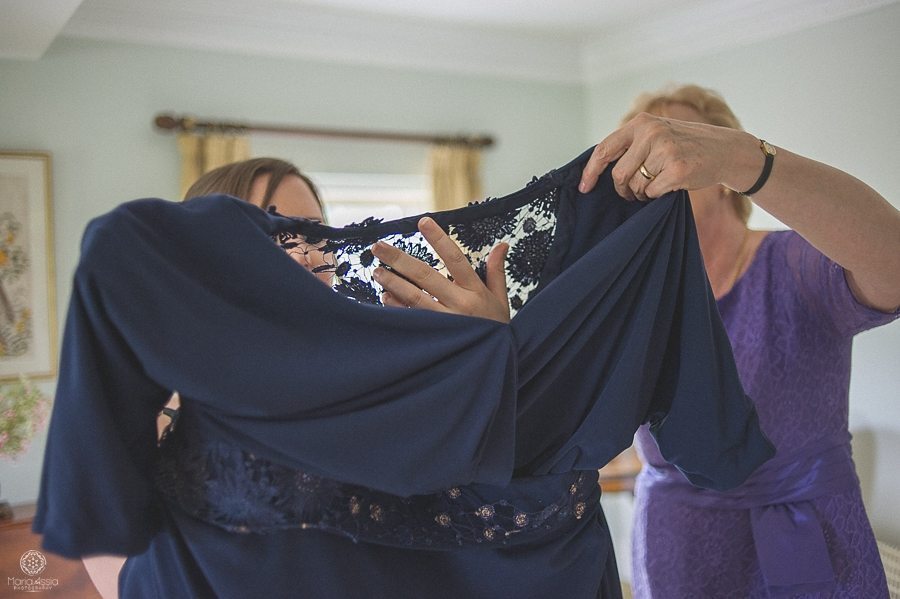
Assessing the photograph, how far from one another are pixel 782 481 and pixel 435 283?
91cm

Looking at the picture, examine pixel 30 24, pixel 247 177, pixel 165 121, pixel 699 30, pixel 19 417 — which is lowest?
pixel 19 417

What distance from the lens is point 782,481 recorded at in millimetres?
1590

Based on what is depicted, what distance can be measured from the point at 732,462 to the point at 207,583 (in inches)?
28.3

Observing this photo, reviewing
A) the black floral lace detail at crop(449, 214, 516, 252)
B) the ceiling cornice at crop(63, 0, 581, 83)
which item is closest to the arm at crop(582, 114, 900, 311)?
the black floral lace detail at crop(449, 214, 516, 252)

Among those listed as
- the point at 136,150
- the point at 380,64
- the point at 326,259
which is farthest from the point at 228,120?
the point at 326,259

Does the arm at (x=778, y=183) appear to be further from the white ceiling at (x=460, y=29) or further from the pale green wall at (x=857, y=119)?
the white ceiling at (x=460, y=29)

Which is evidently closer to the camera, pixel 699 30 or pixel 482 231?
pixel 482 231

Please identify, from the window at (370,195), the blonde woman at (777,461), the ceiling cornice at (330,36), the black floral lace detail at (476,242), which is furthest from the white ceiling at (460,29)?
the black floral lace detail at (476,242)

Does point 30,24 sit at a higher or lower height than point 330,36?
lower

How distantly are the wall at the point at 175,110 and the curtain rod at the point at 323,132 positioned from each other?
54 millimetres

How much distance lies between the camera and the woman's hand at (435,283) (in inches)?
41.7

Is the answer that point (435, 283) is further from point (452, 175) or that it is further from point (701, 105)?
point (452, 175)

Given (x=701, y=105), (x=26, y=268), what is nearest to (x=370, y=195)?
(x=26, y=268)

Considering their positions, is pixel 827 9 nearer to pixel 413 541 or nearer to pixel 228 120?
pixel 228 120
